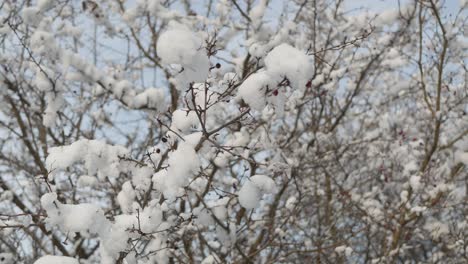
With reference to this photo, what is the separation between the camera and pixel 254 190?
247cm

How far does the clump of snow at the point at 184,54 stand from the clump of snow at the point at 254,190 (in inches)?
34.8

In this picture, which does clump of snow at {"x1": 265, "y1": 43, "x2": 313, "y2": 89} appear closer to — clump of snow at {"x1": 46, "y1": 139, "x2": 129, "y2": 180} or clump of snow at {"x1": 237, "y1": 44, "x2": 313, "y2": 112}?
clump of snow at {"x1": 237, "y1": 44, "x2": 313, "y2": 112}

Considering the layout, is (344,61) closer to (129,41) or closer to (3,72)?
(129,41)

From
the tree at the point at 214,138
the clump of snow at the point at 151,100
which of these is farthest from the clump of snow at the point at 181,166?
the clump of snow at the point at 151,100

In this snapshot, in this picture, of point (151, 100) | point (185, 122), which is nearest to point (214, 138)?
point (185, 122)

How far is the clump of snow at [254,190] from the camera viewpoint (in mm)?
2451

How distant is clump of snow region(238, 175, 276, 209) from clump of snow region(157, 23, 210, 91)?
34.8 inches

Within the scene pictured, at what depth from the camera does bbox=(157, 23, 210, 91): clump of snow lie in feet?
5.39

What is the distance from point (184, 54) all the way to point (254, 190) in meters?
1.06

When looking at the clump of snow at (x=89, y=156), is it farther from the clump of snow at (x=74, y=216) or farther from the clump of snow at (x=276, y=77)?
the clump of snow at (x=276, y=77)

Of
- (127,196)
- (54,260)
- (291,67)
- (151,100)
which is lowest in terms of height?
(54,260)

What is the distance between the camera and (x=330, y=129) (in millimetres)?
7215

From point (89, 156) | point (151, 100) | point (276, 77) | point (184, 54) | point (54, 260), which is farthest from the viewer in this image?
point (151, 100)

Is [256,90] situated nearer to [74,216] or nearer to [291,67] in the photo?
[291,67]
